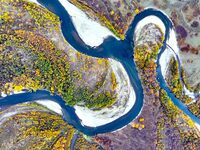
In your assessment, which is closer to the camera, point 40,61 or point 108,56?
point 40,61

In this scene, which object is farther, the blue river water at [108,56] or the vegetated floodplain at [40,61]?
the blue river water at [108,56]

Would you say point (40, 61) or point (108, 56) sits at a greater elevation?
point (108, 56)

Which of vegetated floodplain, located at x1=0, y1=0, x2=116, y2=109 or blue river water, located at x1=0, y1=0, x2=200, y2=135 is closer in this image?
vegetated floodplain, located at x1=0, y1=0, x2=116, y2=109

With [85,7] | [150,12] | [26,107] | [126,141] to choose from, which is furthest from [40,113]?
[150,12]
